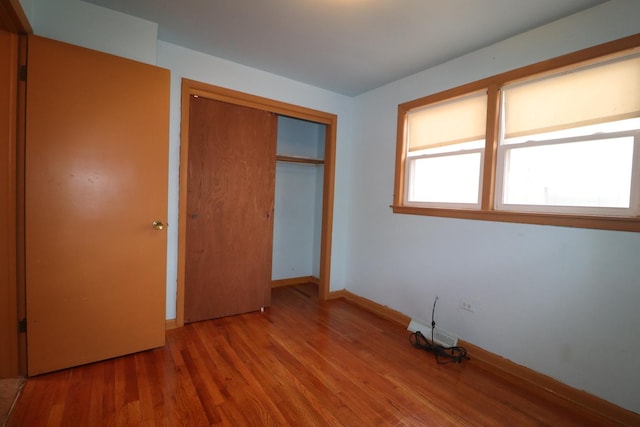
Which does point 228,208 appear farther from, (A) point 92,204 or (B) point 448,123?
(B) point 448,123

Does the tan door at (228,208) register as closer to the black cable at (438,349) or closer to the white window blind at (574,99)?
the black cable at (438,349)

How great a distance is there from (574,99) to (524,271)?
48.3 inches

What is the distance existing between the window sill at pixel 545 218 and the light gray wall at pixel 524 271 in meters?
0.05

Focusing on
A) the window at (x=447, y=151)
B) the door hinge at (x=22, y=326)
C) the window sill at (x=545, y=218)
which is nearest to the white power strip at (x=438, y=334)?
the window sill at (x=545, y=218)

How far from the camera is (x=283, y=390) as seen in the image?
75.3 inches

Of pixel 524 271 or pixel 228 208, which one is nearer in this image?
pixel 524 271

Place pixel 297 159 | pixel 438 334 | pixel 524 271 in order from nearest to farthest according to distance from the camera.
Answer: pixel 524 271 → pixel 438 334 → pixel 297 159

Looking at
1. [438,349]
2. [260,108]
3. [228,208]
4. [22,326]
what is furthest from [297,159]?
[22,326]

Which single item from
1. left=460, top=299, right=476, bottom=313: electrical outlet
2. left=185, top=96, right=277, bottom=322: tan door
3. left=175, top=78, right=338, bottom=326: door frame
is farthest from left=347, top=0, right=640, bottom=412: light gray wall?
left=185, top=96, right=277, bottom=322: tan door

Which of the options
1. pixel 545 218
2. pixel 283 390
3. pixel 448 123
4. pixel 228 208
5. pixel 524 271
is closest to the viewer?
pixel 283 390

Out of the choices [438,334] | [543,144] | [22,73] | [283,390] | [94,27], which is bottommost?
[283,390]

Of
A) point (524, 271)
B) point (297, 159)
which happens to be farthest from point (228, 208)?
point (524, 271)

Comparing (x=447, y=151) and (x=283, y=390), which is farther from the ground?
(x=447, y=151)

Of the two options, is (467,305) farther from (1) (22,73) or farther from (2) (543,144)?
(1) (22,73)
